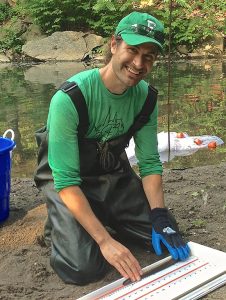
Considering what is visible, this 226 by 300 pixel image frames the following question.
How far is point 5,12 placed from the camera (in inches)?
789

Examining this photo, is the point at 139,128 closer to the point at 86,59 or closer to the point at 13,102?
the point at 13,102

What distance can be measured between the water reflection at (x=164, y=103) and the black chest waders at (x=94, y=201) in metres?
2.11

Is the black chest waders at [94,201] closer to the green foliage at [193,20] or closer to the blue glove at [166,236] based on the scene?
the blue glove at [166,236]

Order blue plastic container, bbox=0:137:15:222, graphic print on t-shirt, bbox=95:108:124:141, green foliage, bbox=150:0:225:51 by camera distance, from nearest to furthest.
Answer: graphic print on t-shirt, bbox=95:108:124:141, blue plastic container, bbox=0:137:15:222, green foliage, bbox=150:0:225:51

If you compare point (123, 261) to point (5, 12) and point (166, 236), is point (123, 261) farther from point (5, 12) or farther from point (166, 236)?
point (5, 12)

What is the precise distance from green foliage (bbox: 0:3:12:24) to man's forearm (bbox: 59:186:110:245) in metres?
18.2

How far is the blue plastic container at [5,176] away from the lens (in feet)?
11.4

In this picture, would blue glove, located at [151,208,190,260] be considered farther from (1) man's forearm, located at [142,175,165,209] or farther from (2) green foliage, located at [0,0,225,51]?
(2) green foliage, located at [0,0,225,51]

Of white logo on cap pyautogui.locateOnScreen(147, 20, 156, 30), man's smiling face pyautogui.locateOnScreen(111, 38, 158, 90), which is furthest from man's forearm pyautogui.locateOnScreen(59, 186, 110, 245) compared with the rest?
white logo on cap pyautogui.locateOnScreen(147, 20, 156, 30)

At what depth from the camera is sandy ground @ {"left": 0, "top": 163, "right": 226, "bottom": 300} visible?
109 inches

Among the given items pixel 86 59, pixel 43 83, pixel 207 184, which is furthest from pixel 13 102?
pixel 86 59

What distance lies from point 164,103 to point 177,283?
20.1ft

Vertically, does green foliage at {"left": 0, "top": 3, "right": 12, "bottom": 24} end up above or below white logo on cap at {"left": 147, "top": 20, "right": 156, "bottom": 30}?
above

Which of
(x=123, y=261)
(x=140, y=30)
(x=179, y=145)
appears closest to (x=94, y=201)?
(x=123, y=261)
